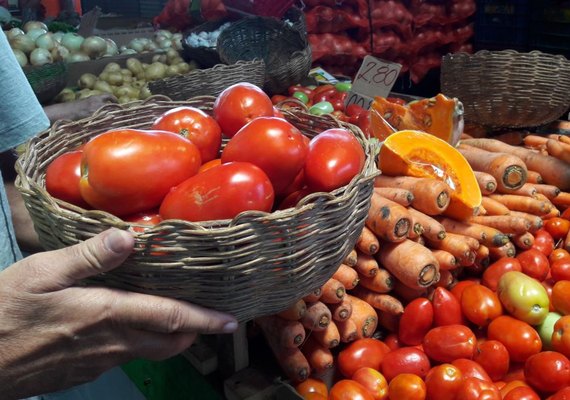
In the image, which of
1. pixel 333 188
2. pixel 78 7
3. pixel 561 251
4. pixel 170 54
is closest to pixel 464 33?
pixel 170 54

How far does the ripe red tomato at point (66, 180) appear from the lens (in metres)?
0.97

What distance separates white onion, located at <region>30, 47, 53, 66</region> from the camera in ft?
12.3

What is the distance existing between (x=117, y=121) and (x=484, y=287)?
3.85ft

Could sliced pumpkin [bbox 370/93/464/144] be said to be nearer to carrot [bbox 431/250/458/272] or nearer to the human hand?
carrot [bbox 431/250/458/272]

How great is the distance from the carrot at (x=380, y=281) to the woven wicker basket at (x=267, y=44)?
85.5 inches

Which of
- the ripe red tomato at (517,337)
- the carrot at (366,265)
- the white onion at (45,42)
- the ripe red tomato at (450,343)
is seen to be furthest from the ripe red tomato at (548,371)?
the white onion at (45,42)

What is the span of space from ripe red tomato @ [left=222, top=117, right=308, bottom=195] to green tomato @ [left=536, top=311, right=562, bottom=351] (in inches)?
40.0

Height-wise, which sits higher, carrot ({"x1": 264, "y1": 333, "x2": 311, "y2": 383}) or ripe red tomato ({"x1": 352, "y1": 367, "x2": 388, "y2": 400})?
carrot ({"x1": 264, "y1": 333, "x2": 311, "y2": 383})

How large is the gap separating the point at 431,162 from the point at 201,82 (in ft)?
4.87

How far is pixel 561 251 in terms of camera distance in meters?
1.83

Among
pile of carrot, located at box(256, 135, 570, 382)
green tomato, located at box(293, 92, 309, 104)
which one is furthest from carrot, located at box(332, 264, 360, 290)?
green tomato, located at box(293, 92, 309, 104)

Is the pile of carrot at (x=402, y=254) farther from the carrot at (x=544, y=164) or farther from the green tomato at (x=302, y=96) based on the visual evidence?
the green tomato at (x=302, y=96)

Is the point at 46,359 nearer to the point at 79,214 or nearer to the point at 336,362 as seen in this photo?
the point at 79,214

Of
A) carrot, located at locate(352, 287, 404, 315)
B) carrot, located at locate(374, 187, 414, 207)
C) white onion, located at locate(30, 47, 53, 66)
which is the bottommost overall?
carrot, located at locate(352, 287, 404, 315)
